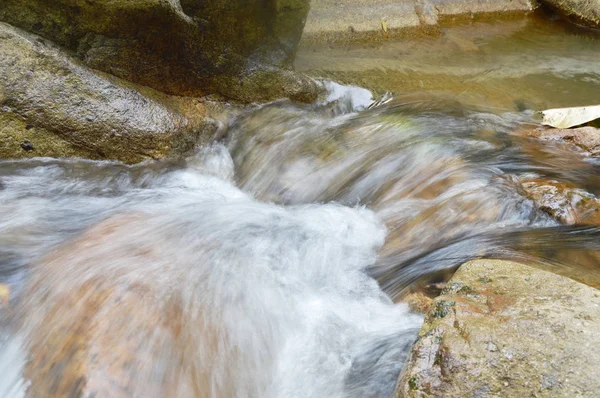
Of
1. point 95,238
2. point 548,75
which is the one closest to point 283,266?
point 95,238

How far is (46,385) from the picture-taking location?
243 centimetres

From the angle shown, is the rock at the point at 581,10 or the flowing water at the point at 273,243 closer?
the flowing water at the point at 273,243

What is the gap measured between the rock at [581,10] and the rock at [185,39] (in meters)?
5.35

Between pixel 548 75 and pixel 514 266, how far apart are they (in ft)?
15.5

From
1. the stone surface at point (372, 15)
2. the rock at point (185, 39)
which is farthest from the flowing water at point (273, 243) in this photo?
the stone surface at point (372, 15)

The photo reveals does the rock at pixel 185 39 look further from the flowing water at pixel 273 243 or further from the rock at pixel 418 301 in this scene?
the rock at pixel 418 301

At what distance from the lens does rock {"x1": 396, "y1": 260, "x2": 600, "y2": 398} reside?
192 cm

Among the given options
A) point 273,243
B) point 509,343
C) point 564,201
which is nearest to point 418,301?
point 509,343

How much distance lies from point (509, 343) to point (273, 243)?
6.56ft

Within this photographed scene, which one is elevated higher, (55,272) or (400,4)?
(400,4)

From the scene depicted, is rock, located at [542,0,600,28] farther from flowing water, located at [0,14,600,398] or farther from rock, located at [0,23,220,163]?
rock, located at [0,23,220,163]

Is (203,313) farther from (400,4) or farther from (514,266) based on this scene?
(400,4)

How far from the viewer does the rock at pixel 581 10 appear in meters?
8.08

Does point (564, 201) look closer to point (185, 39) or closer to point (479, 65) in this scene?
point (479, 65)
